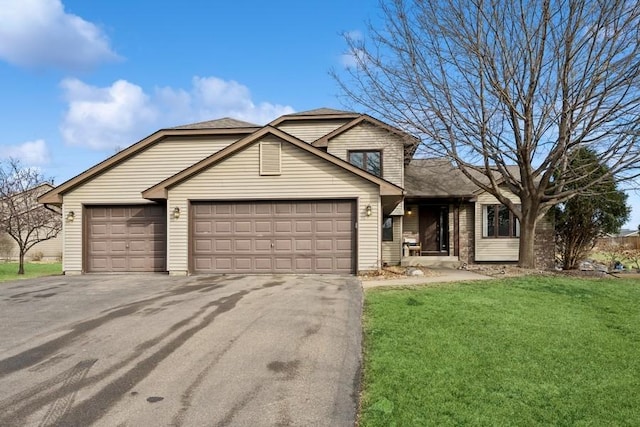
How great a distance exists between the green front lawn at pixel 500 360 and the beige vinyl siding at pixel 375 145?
8.14 m

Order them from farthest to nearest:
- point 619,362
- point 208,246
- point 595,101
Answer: point 208,246 → point 595,101 → point 619,362

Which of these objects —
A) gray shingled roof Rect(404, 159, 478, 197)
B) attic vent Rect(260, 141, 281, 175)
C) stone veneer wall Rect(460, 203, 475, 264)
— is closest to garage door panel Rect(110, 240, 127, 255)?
attic vent Rect(260, 141, 281, 175)

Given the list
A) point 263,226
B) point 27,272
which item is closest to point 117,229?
point 263,226

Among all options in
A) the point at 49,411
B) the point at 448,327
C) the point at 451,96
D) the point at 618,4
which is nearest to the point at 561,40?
the point at 618,4

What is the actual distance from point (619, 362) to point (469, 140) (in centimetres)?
1001

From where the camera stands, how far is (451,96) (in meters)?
14.7

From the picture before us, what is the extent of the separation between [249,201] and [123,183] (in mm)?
4921

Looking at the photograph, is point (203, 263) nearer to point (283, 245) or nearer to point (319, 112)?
point (283, 245)

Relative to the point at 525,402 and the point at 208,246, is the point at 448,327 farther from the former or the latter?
the point at 208,246

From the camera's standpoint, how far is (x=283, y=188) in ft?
46.4

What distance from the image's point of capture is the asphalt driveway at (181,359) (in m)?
4.22

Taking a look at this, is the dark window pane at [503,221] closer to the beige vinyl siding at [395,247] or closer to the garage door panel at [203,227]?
the beige vinyl siding at [395,247]

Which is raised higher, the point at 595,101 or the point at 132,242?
the point at 595,101

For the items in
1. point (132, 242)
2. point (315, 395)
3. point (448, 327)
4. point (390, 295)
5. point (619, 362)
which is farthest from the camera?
point (132, 242)
